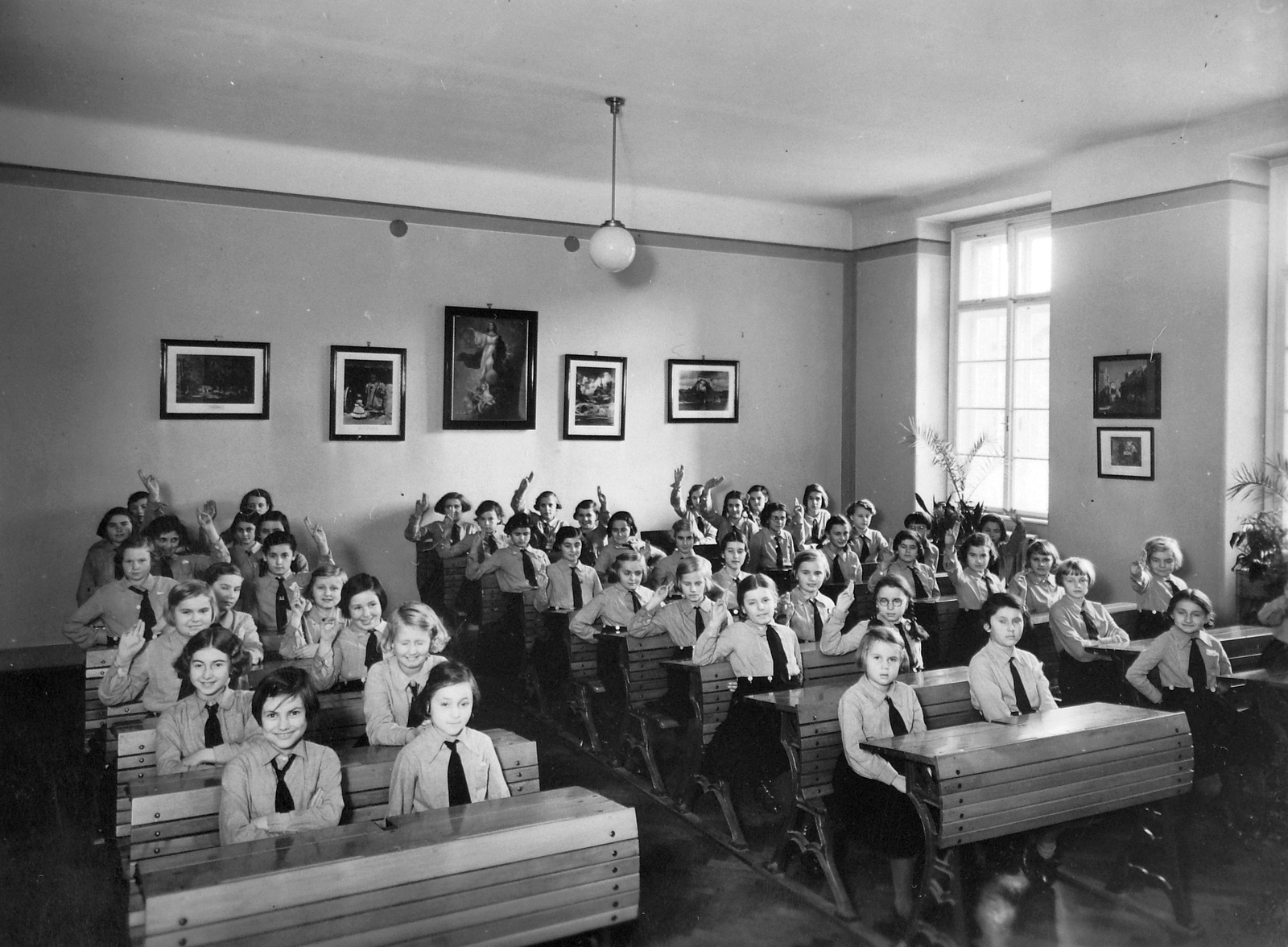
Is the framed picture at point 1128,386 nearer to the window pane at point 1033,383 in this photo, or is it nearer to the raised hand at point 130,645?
the window pane at point 1033,383

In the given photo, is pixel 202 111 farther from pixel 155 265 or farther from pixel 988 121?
pixel 988 121

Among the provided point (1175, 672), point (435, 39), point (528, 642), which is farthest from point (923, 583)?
point (435, 39)

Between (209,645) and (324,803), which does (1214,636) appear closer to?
(324,803)

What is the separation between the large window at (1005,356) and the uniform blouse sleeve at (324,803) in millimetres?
7310

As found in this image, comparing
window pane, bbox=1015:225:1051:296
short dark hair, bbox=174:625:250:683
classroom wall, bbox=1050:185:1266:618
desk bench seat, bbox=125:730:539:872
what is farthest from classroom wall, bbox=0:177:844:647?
desk bench seat, bbox=125:730:539:872

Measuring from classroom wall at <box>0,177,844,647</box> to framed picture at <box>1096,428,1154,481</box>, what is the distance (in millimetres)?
3077

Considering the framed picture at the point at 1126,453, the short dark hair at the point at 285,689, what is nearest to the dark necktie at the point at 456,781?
the short dark hair at the point at 285,689

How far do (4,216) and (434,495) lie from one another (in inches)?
146

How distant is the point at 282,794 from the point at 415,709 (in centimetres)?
59

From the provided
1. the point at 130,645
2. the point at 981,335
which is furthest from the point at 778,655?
the point at 981,335

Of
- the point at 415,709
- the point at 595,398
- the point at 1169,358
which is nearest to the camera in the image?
the point at 415,709

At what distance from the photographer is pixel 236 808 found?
3084mm

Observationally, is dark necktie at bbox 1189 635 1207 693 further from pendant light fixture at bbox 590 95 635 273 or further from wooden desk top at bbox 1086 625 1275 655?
pendant light fixture at bbox 590 95 635 273

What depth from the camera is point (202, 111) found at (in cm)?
725
